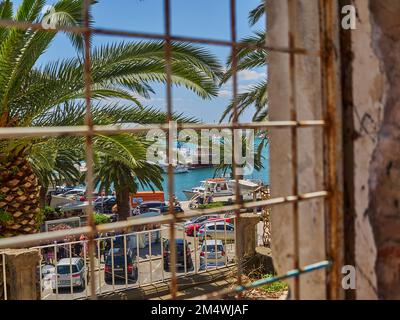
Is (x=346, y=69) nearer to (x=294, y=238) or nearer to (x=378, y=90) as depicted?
(x=378, y=90)

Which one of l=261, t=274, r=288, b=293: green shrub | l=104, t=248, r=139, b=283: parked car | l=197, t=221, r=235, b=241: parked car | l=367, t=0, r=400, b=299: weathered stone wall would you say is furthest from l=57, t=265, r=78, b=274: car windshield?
l=367, t=0, r=400, b=299: weathered stone wall

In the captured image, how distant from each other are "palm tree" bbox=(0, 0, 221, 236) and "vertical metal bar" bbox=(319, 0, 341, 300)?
4023 millimetres

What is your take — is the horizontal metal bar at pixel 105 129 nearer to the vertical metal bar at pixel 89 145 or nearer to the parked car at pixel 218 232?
the vertical metal bar at pixel 89 145

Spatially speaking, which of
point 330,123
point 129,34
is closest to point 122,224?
point 129,34

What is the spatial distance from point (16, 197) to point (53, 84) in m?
1.70

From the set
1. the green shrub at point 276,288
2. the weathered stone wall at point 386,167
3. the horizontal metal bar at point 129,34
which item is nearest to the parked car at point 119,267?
the green shrub at point 276,288

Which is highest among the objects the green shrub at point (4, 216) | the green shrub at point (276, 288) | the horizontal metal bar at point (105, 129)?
the horizontal metal bar at point (105, 129)

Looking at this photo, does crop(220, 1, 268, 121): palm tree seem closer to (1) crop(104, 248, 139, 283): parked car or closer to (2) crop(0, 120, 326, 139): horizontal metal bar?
(1) crop(104, 248, 139, 283): parked car

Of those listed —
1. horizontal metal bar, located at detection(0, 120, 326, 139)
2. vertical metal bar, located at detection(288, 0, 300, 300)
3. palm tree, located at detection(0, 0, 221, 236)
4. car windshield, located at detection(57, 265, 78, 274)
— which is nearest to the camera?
horizontal metal bar, located at detection(0, 120, 326, 139)

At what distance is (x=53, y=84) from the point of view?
18.5ft

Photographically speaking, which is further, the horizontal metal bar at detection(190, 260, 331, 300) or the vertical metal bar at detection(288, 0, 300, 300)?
the vertical metal bar at detection(288, 0, 300, 300)

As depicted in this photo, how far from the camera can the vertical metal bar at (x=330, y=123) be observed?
1.22 m

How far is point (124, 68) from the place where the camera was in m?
5.92

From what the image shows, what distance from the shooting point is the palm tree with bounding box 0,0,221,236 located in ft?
17.2
